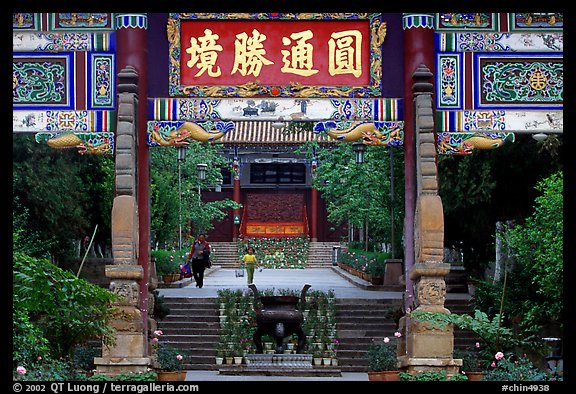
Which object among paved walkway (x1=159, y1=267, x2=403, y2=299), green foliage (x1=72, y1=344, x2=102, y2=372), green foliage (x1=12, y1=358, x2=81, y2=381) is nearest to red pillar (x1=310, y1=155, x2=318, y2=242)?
paved walkway (x1=159, y1=267, x2=403, y2=299)

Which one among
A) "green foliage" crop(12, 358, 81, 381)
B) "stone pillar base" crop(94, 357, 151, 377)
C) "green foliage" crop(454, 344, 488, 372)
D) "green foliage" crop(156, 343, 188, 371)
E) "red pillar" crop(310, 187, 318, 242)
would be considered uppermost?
"red pillar" crop(310, 187, 318, 242)

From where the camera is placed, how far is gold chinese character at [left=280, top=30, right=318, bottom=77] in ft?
51.5

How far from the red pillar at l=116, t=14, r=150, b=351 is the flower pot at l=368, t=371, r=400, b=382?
11.1ft

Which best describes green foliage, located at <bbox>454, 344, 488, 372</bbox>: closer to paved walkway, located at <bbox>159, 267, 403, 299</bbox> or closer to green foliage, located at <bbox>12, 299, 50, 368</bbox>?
paved walkway, located at <bbox>159, 267, 403, 299</bbox>

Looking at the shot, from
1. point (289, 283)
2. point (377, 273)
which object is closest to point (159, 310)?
point (377, 273)

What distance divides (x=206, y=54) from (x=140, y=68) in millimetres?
919

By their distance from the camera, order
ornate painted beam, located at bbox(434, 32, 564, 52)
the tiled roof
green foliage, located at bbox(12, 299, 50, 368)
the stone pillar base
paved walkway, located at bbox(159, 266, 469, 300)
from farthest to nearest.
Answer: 1. the tiled roof
2. paved walkway, located at bbox(159, 266, 469, 300)
3. ornate painted beam, located at bbox(434, 32, 564, 52)
4. the stone pillar base
5. green foliage, located at bbox(12, 299, 50, 368)

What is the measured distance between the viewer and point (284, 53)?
15711 millimetres

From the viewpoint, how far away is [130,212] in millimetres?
14797

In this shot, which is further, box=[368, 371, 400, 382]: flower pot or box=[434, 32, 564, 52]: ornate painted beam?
box=[434, 32, 564, 52]: ornate painted beam

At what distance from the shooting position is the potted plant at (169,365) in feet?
51.4

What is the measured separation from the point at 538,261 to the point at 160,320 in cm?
850

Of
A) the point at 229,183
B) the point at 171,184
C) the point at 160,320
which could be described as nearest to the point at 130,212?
the point at 160,320

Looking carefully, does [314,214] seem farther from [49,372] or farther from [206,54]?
[49,372]
